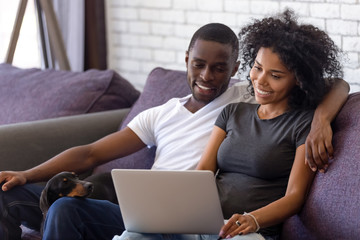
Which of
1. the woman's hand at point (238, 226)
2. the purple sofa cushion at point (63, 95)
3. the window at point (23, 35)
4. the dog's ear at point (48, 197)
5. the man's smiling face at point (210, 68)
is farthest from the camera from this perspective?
the window at point (23, 35)

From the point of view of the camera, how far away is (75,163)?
2518 mm

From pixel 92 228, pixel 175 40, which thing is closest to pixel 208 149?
pixel 92 228

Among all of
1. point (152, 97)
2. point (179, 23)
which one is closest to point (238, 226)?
point (152, 97)

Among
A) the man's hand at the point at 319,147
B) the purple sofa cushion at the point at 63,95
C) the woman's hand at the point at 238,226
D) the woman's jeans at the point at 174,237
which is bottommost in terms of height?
the woman's jeans at the point at 174,237

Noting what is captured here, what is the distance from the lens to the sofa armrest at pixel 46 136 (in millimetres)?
2697

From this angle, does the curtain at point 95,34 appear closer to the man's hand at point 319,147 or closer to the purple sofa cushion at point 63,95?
the purple sofa cushion at point 63,95

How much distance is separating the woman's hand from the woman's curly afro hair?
1.43ft

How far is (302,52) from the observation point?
2.08 metres

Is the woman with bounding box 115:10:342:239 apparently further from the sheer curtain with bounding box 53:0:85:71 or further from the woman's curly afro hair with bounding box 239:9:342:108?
the sheer curtain with bounding box 53:0:85:71

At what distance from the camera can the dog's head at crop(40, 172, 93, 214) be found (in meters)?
2.13

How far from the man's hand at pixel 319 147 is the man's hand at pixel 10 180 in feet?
3.21

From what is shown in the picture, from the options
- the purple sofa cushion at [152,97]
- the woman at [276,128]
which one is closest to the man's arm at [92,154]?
the purple sofa cushion at [152,97]

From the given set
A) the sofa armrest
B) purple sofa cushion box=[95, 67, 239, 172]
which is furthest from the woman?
the sofa armrest

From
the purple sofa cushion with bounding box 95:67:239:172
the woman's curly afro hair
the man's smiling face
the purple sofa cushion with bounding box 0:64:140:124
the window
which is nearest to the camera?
the woman's curly afro hair
